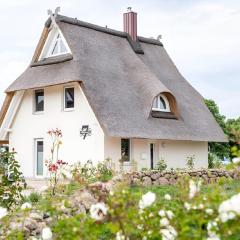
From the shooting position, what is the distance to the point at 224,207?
325 cm

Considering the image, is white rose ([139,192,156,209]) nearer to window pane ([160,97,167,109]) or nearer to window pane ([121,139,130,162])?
window pane ([121,139,130,162])

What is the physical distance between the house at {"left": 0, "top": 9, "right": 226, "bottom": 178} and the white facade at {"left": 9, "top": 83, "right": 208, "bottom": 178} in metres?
0.04

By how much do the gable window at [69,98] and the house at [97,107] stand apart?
4 centimetres

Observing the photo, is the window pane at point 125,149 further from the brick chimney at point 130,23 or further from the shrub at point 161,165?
the brick chimney at point 130,23

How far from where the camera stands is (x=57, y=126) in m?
21.7

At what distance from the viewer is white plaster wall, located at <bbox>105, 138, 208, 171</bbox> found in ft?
68.7

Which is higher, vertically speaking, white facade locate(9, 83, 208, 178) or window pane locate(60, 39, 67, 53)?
window pane locate(60, 39, 67, 53)

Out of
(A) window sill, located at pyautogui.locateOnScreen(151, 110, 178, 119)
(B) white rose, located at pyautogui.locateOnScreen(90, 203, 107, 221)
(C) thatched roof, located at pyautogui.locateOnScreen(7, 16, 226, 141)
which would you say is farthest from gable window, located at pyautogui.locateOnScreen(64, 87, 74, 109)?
(B) white rose, located at pyautogui.locateOnScreen(90, 203, 107, 221)

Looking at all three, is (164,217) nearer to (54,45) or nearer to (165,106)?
(54,45)

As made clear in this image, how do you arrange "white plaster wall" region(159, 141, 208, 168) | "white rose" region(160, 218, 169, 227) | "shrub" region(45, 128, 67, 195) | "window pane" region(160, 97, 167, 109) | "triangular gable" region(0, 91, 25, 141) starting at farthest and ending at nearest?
"triangular gable" region(0, 91, 25, 141) < "window pane" region(160, 97, 167, 109) < "white plaster wall" region(159, 141, 208, 168) < "shrub" region(45, 128, 67, 195) < "white rose" region(160, 218, 169, 227)

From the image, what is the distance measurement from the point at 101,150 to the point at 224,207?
661 inches

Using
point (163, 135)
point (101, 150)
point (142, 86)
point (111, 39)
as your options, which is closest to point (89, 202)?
point (101, 150)

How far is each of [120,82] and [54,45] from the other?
3.22 m

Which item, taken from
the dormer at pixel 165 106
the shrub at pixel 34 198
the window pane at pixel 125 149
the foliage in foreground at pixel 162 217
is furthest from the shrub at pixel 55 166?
the dormer at pixel 165 106
